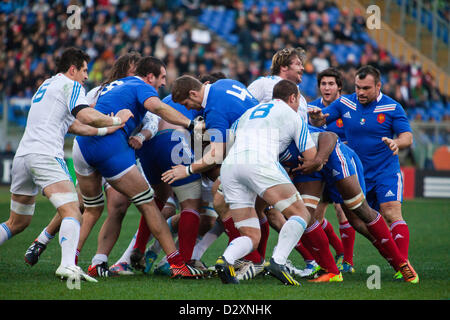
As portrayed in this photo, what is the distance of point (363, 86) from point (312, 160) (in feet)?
5.19

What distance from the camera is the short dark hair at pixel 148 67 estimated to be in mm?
7141

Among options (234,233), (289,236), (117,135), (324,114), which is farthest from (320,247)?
(117,135)

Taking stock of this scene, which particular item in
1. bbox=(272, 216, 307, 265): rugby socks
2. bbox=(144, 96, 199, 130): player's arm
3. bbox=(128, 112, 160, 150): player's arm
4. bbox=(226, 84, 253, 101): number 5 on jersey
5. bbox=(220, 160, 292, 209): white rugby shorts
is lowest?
bbox=(272, 216, 307, 265): rugby socks

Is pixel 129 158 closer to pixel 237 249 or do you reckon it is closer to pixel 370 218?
pixel 237 249

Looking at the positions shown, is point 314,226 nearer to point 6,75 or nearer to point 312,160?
point 312,160

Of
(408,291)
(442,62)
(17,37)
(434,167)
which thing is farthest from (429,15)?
(408,291)

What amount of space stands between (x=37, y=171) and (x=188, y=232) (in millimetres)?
1702

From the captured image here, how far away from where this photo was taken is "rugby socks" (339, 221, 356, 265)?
305 inches

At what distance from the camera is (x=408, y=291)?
232 inches

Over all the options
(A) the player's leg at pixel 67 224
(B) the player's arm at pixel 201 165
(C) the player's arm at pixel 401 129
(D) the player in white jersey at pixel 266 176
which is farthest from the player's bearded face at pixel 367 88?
(A) the player's leg at pixel 67 224

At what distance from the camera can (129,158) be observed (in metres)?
6.70

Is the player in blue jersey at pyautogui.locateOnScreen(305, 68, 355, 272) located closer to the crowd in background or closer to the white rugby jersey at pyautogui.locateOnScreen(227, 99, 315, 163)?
the white rugby jersey at pyautogui.locateOnScreen(227, 99, 315, 163)

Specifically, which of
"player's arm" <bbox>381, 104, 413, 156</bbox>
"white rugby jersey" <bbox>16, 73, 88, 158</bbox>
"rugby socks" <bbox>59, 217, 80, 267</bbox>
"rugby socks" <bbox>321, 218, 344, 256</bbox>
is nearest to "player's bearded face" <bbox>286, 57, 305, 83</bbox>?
"player's arm" <bbox>381, 104, 413, 156</bbox>

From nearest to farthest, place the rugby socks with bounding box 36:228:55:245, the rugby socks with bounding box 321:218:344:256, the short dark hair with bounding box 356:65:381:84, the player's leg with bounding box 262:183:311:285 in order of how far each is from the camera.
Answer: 1. the player's leg with bounding box 262:183:311:285
2. the rugby socks with bounding box 36:228:55:245
3. the short dark hair with bounding box 356:65:381:84
4. the rugby socks with bounding box 321:218:344:256
